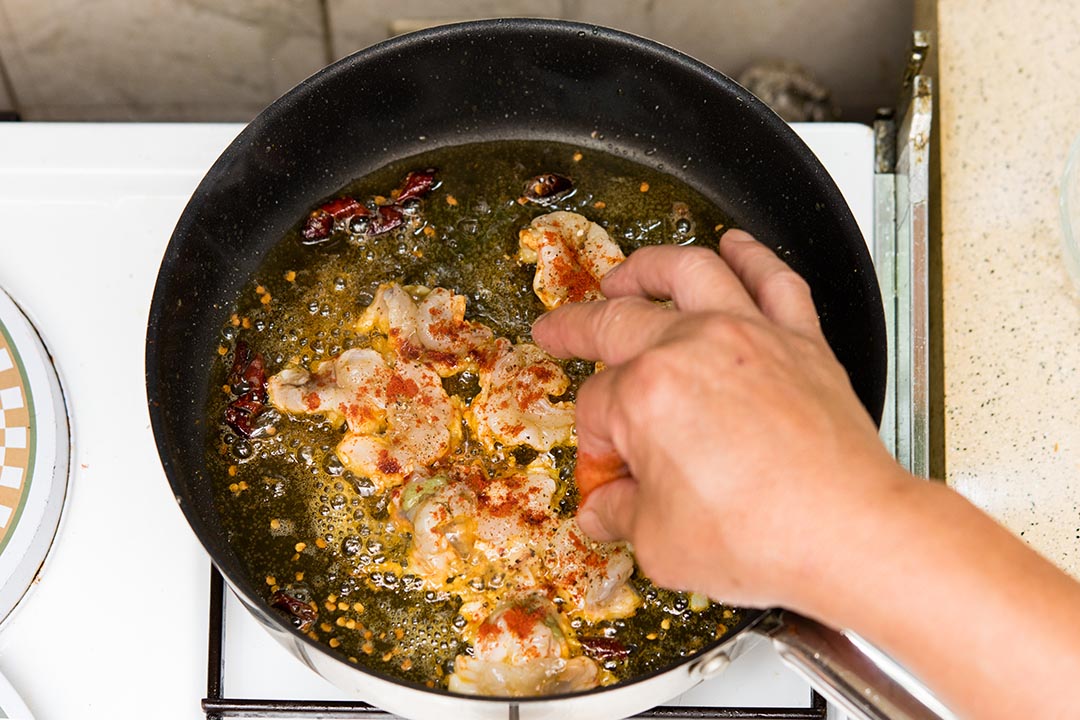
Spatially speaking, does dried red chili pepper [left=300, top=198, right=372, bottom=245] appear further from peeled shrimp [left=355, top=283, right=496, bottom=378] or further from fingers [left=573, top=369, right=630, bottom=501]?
fingers [left=573, top=369, right=630, bottom=501]

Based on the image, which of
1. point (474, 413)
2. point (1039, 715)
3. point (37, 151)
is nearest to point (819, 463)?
point (1039, 715)

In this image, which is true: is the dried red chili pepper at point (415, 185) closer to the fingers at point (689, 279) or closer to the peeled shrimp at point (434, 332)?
the peeled shrimp at point (434, 332)

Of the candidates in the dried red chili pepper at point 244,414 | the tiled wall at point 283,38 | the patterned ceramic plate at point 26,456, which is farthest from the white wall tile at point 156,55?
the dried red chili pepper at point 244,414

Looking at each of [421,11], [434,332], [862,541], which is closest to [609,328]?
[862,541]

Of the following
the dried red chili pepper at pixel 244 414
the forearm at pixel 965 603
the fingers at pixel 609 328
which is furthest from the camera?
the dried red chili pepper at pixel 244 414

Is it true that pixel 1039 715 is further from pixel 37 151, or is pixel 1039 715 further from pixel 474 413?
pixel 37 151

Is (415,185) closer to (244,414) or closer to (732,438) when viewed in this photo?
(244,414)
